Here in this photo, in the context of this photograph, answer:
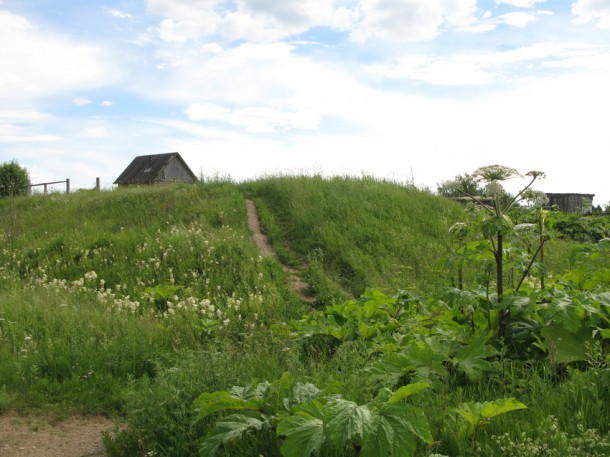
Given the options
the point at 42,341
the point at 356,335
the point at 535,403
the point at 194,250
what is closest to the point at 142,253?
the point at 194,250

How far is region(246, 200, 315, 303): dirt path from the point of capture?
11.5 metres

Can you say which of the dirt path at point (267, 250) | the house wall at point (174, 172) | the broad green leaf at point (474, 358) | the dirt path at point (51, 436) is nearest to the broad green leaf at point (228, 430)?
the broad green leaf at point (474, 358)

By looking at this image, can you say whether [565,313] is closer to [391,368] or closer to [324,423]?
[391,368]

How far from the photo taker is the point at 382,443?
9.61ft

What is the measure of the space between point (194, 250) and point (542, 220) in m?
8.73

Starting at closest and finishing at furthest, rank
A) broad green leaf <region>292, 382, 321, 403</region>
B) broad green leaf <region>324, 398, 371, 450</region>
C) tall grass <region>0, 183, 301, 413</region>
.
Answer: broad green leaf <region>324, 398, 371, 450</region>, broad green leaf <region>292, 382, 321, 403</region>, tall grass <region>0, 183, 301, 413</region>

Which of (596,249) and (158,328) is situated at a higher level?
(596,249)

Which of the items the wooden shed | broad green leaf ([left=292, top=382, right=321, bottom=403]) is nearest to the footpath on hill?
broad green leaf ([left=292, top=382, right=321, bottom=403])

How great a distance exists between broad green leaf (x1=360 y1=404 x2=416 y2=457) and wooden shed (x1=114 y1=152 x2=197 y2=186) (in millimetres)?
41161

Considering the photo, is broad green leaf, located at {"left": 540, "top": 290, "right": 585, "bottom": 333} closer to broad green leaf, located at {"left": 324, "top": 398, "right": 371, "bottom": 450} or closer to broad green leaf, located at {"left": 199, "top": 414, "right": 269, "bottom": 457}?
broad green leaf, located at {"left": 324, "top": 398, "right": 371, "bottom": 450}

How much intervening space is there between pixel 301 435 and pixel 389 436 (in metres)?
0.50

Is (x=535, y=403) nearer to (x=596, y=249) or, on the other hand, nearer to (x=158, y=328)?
(x=596, y=249)

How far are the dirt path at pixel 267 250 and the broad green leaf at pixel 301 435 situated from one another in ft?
26.2

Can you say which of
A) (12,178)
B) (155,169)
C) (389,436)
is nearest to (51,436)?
(389,436)
